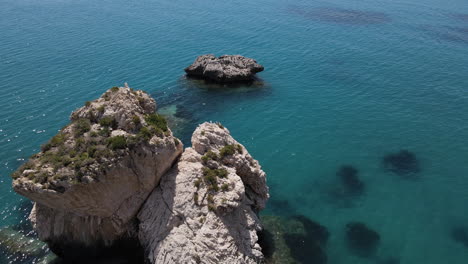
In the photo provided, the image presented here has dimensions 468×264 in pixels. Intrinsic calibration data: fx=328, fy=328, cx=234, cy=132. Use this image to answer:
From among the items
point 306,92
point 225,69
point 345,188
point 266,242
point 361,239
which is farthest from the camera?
point 225,69

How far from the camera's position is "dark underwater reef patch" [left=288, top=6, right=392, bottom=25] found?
104 metres

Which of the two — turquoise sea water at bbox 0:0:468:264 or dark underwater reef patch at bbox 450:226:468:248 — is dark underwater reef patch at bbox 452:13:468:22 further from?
dark underwater reef patch at bbox 450:226:468:248

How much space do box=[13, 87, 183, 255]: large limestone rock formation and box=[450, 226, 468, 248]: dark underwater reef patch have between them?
31.4 metres

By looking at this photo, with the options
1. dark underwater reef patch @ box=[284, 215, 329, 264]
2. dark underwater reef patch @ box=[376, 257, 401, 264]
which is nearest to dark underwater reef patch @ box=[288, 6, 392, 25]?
dark underwater reef patch @ box=[284, 215, 329, 264]

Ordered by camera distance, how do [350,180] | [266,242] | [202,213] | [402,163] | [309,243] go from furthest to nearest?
1. [402,163]
2. [350,180]
3. [309,243]
4. [266,242]
5. [202,213]

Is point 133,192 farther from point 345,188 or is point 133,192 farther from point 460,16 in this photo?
point 460,16

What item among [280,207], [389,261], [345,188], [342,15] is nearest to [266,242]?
[280,207]

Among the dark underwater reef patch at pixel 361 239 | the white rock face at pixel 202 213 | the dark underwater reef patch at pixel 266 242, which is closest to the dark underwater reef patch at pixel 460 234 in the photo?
the dark underwater reef patch at pixel 361 239

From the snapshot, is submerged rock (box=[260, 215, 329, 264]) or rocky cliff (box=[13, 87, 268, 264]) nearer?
rocky cliff (box=[13, 87, 268, 264])

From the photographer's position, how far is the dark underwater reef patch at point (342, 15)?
10362 cm

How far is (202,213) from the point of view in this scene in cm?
3075

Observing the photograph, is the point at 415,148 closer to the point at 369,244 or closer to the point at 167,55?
the point at 369,244

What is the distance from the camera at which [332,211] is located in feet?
129

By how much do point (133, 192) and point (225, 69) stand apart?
43.2 meters
